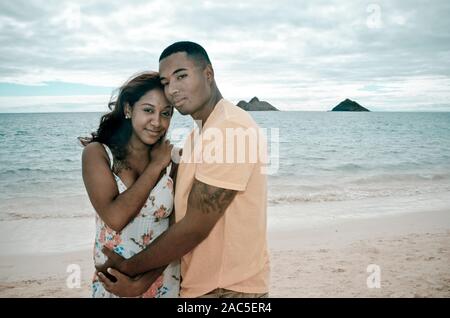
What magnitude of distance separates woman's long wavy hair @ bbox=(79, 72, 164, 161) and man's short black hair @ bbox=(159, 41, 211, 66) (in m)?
0.27

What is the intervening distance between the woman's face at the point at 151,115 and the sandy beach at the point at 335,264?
377 centimetres

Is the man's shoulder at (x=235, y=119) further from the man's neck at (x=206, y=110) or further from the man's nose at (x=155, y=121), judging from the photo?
the man's nose at (x=155, y=121)

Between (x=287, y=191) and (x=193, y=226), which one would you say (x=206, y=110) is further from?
(x=287, y=191)

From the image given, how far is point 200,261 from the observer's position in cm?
241

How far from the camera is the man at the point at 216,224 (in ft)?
7.20

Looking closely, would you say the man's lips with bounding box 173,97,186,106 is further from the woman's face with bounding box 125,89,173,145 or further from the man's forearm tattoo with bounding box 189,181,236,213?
the man's forearm tattoo with bounding box 189,181,236,213

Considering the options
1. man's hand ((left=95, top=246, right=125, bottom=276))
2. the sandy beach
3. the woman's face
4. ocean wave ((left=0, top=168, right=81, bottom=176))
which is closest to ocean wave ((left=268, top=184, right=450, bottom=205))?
the sandy beach

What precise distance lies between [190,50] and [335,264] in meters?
5.33

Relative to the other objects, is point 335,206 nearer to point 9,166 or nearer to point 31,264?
point 31,264

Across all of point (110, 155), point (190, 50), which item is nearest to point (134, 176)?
point (110, 155)

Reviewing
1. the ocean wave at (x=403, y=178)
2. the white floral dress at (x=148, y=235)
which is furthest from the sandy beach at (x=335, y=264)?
the ocean wave at (x=403, y=178)

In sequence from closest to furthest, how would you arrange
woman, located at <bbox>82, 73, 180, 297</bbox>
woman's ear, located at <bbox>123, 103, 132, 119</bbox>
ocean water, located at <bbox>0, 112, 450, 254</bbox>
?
1. woman, located at <bbox>82, 73, 180, 297</bbox>
2. woman's ear, located at <bbox>123, 103, 132, 119</bbox>
3. ocean water, located at <bbox>0, 112, 450, 254</bbox>

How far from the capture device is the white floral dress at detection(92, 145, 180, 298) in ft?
9.01
